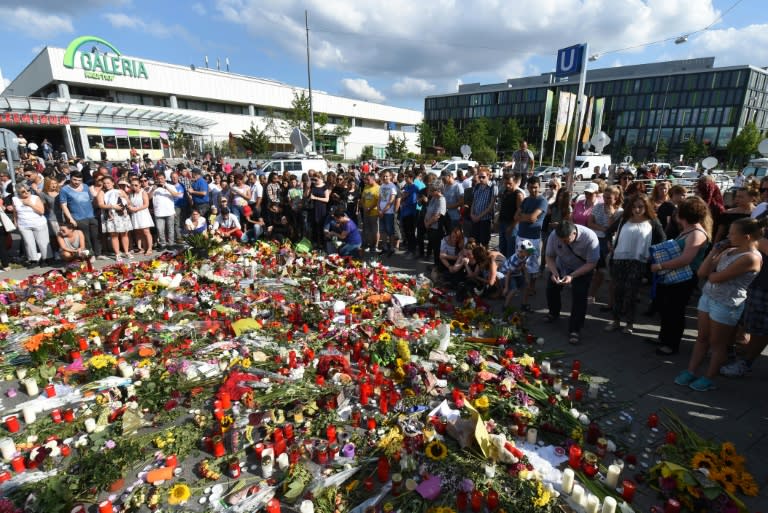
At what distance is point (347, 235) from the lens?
8352mm

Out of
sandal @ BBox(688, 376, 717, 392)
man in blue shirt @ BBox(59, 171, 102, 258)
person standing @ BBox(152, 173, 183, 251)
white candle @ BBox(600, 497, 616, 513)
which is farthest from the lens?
person standing @ BBox(152, 173, 183, 251)

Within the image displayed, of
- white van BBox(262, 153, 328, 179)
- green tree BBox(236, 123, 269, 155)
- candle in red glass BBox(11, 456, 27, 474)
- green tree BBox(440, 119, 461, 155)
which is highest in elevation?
green tree BBox(440, 119, 461, 155)

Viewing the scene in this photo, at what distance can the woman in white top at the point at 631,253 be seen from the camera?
16.0 feet

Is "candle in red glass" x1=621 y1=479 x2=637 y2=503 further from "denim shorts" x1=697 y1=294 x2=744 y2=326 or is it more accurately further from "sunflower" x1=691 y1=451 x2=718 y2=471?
"denim shorts" x1=697 y1=294 x2=744 y2=326

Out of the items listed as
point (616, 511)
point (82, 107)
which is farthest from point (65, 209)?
point (82, 107)

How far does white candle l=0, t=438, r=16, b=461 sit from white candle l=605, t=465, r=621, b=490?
4.50 m

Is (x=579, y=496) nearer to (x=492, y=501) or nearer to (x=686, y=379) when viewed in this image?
(x=492, y=501)

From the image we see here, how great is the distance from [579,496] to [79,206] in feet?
31.8

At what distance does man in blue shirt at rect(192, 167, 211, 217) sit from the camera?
9852mm

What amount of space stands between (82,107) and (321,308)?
37658mm

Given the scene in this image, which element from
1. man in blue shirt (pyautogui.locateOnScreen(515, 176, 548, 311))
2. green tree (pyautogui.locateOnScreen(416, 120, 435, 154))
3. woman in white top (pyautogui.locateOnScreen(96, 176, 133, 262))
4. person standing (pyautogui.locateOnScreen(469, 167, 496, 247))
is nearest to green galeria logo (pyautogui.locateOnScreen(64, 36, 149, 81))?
green tree (pyautogui.locateOnScreen(416, 120, 435, 154))

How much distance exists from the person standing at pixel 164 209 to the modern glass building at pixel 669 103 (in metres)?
59.6

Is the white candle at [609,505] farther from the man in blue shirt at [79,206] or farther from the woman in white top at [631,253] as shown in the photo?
the man in blue shirt at [79,206]

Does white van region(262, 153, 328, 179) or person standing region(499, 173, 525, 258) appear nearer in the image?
person standing region(499, 173, 525, 258)
